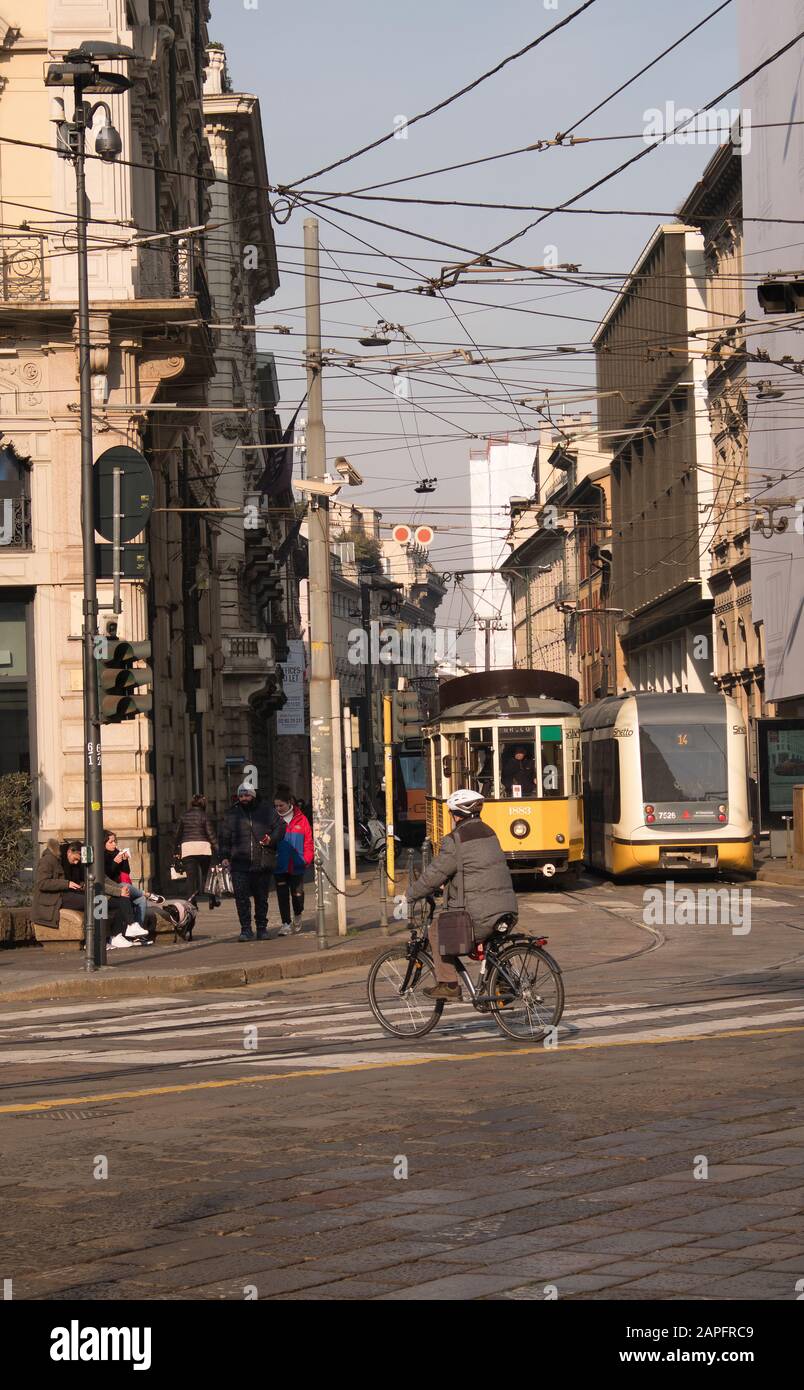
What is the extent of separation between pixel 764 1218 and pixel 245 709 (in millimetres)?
43698

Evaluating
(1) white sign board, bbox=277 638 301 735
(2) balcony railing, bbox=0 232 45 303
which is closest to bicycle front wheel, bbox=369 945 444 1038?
(2) balcony railing, bbox=0 232 45 303

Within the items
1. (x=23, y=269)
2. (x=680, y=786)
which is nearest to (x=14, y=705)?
(x=23, y=269)

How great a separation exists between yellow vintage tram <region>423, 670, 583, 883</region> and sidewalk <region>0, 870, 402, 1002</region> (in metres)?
5.90

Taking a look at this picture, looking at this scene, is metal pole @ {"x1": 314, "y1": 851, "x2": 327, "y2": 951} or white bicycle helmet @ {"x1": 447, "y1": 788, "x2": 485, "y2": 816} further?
metal pole @ {"x1": 314, "y1": 851, "x2": 327, "y2": 951}

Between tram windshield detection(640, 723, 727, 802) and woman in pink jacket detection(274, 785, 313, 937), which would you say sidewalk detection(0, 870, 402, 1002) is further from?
tram windshield detection(640, 723, 727, 802)

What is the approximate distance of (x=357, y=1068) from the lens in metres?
11.0

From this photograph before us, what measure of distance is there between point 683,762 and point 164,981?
13932 millimetres

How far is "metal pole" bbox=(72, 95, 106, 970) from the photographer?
1742 centimetres

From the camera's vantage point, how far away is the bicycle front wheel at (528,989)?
11.9 m

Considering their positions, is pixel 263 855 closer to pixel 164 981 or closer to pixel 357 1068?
pixel 164 981

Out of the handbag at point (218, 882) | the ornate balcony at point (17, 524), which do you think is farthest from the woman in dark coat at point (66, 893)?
the handbag at point (218, 882)

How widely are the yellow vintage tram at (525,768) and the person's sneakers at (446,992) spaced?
51.8ft

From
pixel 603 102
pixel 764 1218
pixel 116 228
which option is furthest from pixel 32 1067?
pixel 116 228
